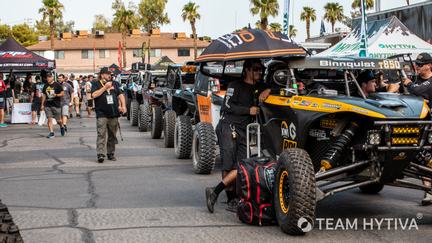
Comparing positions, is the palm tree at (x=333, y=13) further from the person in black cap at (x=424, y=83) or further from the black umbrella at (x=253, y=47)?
the black umbrella at (x=253, y=47)

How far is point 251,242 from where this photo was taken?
23.0ft

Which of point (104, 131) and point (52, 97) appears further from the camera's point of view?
point (52, 97)

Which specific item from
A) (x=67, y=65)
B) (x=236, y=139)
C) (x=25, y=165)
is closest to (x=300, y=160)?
(x=236, y=139)

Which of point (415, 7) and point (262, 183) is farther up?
point (415, 7)

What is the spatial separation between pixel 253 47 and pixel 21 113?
21470 millimetres

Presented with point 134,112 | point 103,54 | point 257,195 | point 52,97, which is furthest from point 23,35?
point 257,195

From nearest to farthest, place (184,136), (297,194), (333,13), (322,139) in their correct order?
(297,194), (322,139), (184,136), (333,13)

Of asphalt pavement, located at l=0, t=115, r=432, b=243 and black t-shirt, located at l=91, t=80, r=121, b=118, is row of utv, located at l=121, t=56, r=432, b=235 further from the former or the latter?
black t-shirt, located at l=91, t=80, r=121, b=118

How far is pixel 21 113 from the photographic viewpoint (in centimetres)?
2816

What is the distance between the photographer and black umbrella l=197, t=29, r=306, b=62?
8.17 metres

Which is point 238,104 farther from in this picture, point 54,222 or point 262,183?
point 54,222

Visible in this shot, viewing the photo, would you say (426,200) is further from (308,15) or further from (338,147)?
(308,15)

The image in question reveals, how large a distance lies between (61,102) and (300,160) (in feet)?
47.3

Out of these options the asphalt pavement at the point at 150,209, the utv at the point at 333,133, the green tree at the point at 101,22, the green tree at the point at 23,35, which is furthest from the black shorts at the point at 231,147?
the green tree at the point at 101,22
